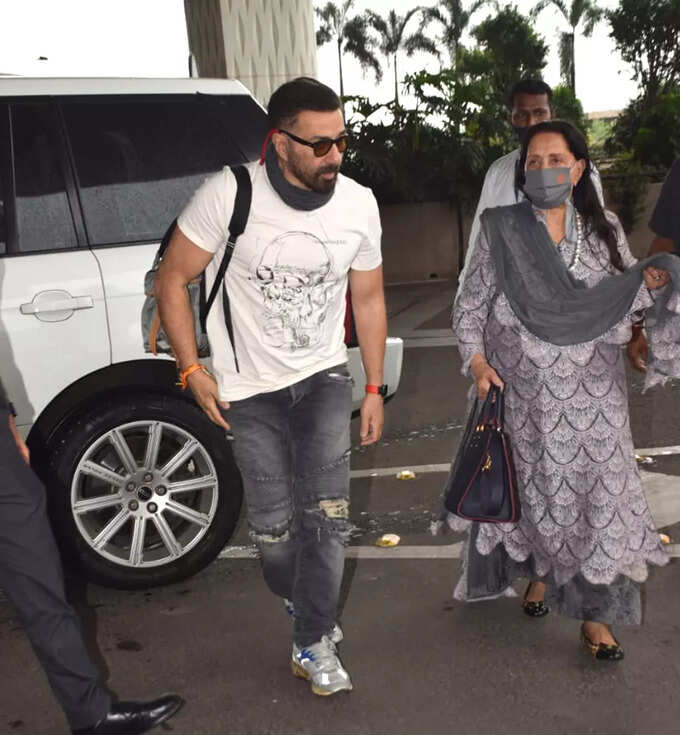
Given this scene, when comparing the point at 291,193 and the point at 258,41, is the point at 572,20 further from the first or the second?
the point at 291,193

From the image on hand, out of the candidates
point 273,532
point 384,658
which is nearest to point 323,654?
point 384,658

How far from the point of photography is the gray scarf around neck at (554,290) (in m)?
3.52

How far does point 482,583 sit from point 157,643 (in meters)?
1.22

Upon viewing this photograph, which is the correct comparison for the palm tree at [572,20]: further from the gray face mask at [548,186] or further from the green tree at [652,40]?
the gray face mask at [548,186]

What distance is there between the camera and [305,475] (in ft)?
11.2

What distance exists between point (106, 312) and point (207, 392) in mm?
973

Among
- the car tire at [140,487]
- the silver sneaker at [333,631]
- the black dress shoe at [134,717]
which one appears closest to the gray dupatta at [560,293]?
the silver sneaker at [333,631]

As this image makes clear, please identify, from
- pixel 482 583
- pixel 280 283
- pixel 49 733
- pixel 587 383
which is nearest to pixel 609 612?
pixel 482 583

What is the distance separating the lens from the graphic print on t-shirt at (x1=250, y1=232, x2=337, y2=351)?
3230mm

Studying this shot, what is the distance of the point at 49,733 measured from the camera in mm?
3312

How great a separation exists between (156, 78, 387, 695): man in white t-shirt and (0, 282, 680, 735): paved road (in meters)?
0.21

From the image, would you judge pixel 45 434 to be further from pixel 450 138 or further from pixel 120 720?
pixel 450 138

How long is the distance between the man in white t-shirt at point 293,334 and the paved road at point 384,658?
209 millimetres

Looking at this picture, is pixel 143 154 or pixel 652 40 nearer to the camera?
pixel 143 154
